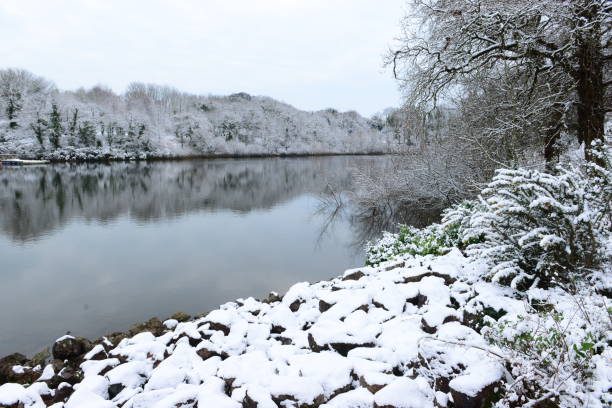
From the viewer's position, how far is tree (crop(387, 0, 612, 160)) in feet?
19.8

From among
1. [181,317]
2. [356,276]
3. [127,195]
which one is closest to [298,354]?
[356,276]

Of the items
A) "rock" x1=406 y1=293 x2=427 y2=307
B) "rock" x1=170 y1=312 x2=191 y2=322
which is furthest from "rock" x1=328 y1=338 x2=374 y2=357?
"rock" x1=170 y1=312 x2=191 y2=322

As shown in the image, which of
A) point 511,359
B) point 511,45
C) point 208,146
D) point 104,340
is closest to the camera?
point 511,359

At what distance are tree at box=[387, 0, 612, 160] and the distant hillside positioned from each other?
1575 cm

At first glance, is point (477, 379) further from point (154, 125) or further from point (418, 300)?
point (154, 125)

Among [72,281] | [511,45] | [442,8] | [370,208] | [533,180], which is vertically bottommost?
[72,281]

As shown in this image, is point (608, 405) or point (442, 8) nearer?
point (608, 405)

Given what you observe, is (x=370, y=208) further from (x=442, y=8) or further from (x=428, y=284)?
(x=428, y=284)

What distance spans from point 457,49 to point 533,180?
161 inches

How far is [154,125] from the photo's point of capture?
6194cm

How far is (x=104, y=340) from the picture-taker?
5586mm

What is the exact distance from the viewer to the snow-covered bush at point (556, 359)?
216 centimetres

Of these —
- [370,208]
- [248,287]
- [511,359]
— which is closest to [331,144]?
[370,208]

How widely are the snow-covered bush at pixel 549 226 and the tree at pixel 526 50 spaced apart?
286 cm
